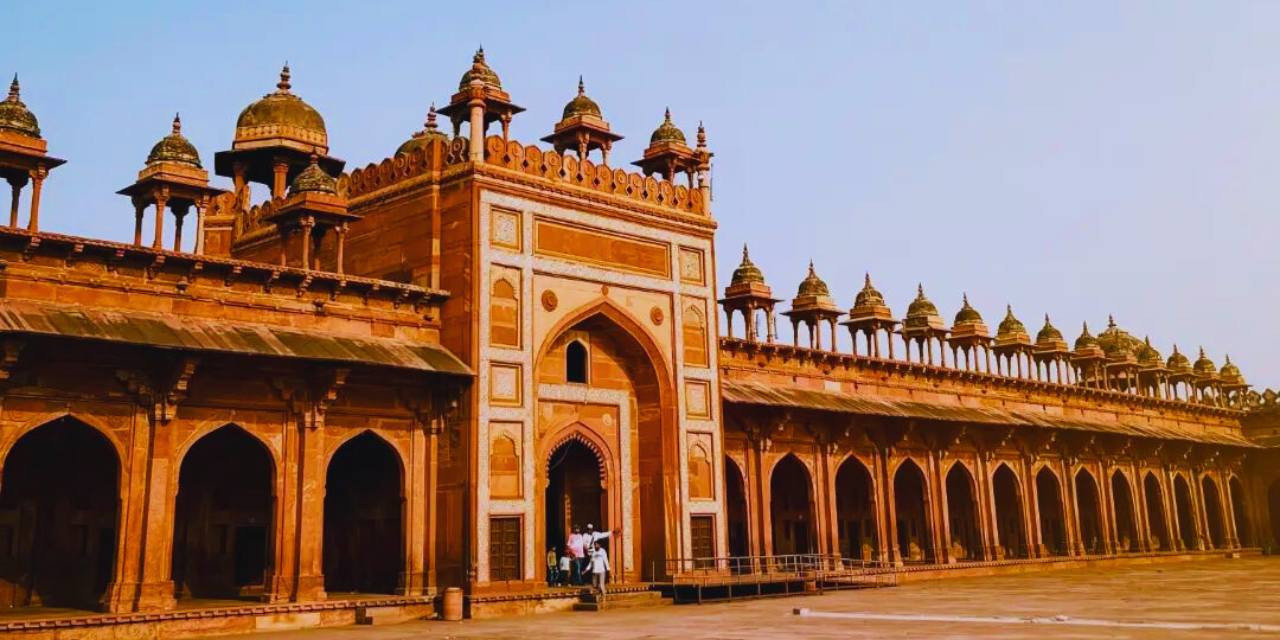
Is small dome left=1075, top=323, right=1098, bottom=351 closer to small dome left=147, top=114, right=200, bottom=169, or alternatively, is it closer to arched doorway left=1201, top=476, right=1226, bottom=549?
arched doorway left=1201, top=476, right=1226, bottom=549

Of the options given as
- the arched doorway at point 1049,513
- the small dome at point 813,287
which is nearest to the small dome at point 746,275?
the small dome at point 813,287

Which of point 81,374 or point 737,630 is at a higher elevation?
point 81,374

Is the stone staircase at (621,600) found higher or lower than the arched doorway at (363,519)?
lower

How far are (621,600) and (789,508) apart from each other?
12146mm

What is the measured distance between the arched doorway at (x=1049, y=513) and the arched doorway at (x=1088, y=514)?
4.29 ft

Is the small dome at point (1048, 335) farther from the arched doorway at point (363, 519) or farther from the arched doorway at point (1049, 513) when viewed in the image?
the arched doorway at point (363, 519)

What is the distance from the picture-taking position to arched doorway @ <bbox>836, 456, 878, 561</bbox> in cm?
3612

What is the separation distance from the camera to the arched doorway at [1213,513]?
52844mm

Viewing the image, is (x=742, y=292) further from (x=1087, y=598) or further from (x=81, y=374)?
(x=81, y=374)

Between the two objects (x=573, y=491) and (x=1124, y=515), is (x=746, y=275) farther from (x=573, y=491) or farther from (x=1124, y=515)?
(x=1124, y=515)

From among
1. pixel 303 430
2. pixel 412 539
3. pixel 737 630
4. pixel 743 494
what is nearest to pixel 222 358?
pixel 303 430

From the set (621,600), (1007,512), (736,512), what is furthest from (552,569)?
(1007,512)

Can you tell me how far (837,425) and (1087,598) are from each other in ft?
37.1

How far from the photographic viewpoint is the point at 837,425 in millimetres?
33500
